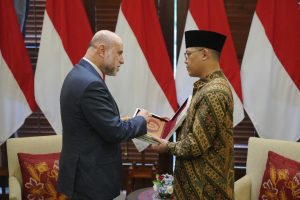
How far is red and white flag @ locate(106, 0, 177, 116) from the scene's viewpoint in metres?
2.86

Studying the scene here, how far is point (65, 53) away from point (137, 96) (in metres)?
0.59

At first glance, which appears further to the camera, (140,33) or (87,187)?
(140,33)

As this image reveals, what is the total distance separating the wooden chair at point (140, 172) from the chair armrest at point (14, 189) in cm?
77

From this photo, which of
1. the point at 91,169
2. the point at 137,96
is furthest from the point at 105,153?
the point at 137,96

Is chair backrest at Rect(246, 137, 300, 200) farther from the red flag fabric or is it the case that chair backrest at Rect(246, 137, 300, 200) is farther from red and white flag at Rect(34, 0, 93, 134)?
red and white flag at Rect(34, 0, 93, 134)

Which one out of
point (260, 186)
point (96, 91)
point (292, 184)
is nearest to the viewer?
point (96, 91)

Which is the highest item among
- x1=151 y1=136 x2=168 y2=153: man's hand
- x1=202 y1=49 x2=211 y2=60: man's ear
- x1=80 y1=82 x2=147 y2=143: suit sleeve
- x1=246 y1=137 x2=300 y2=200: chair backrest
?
x1=202 y1=49 x2=211 y2=60: man's ear

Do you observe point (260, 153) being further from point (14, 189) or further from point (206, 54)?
point (14, 189)

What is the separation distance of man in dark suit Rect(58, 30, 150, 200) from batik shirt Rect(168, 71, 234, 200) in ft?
0.81

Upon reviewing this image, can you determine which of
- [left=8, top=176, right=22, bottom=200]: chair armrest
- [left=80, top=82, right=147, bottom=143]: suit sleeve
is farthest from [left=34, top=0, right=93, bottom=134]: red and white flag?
[left=80, top=82, right=147, bottom=143]: suit sleeve

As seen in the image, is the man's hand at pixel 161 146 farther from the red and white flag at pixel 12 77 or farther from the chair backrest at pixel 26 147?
the red and white flag at pixel 12 77

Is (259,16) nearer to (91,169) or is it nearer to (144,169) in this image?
(144,169)

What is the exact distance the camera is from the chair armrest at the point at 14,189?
2.46m

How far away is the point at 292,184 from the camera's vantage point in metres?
2.42
